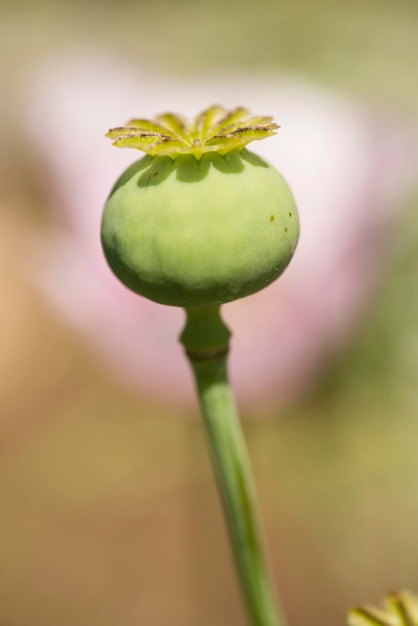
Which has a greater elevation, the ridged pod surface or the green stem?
the ridged pod surface

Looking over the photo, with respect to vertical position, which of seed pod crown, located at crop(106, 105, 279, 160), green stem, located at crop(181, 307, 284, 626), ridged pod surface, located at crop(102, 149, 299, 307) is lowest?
green stem, located at crop(181, 307, 284, 626)

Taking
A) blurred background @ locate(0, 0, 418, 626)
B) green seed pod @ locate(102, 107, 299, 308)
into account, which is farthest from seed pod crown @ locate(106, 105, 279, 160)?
blurred background @ locate(0, 0, 418, 626)

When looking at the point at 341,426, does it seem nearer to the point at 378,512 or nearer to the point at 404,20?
the point at 378,512

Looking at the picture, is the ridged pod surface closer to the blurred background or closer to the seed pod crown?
the seed pod crown

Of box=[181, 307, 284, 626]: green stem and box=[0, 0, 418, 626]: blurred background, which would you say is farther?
box=[0, 0, 418, 626]: blurred background


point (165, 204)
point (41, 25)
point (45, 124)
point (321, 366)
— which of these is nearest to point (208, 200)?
point (165, 204)

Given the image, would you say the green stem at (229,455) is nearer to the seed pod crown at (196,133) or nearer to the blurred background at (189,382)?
the seed pod crown at (196,133)

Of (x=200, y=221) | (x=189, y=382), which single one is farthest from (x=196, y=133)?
(x=189, y=382)

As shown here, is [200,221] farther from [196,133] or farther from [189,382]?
[189,382]
